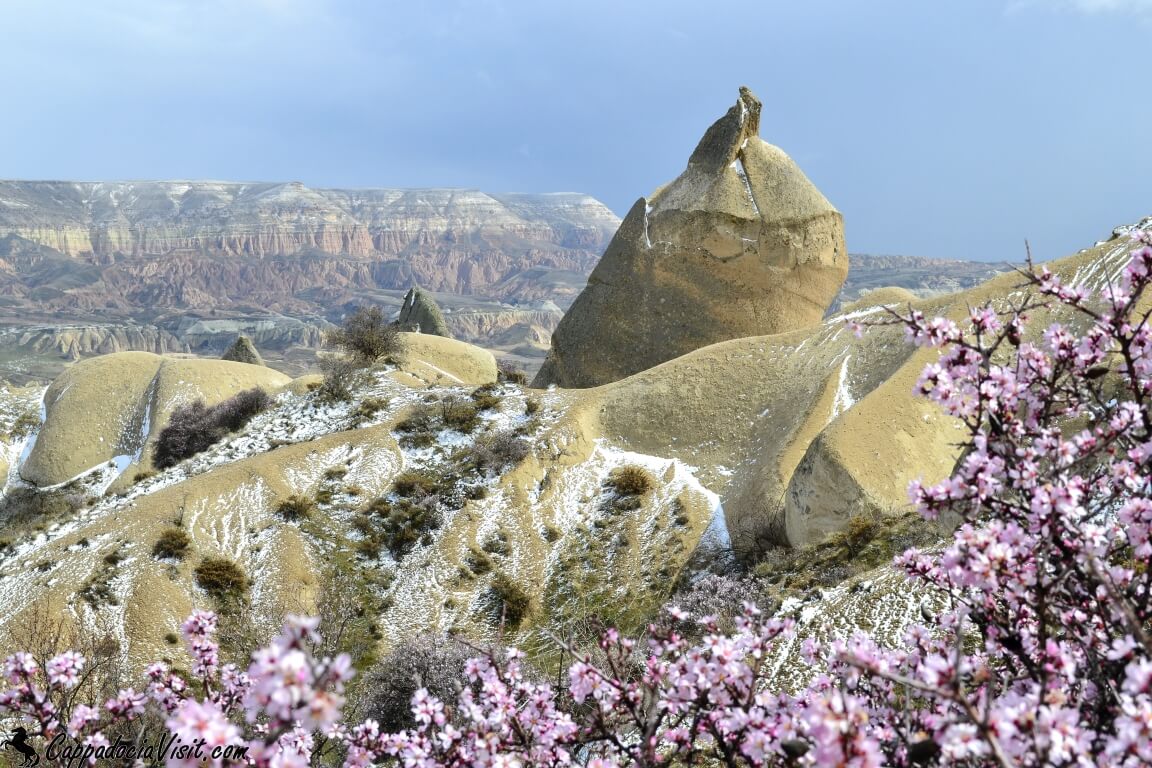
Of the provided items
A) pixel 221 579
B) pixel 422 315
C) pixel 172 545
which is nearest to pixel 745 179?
pixel 221 579

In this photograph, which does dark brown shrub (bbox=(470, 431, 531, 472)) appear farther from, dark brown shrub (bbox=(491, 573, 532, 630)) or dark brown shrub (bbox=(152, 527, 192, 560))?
dark brown shrub (bbox=(152, 527, 192, 560))

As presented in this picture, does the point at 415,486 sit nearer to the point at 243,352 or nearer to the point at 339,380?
the point at 339,380

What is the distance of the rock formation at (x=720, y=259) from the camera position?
35.3m

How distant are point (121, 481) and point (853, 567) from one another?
1416 inches

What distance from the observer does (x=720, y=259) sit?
3569 cm

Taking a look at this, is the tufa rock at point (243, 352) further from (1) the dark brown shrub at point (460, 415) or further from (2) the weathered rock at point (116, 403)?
(1) the dark brown shrub at point (460, 415)

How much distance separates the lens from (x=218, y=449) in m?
31.8

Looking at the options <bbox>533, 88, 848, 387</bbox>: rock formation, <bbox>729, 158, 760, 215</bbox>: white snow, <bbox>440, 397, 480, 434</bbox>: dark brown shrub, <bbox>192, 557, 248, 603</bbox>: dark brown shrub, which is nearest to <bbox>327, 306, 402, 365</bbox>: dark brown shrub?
<bbox>440, 397, 480, 434</bbox>: dark brown shrub

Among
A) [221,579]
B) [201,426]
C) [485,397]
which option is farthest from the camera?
[201,426]

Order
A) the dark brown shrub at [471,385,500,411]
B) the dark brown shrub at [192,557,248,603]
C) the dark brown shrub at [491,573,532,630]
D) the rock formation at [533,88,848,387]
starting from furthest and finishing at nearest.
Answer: the rock formation at [533,88,848,387]
the dark brown shrub at [471,385,500,411]
the dark brown shrub at [192,557,248,603]
the dark brown shrub at [491,573,532,630]

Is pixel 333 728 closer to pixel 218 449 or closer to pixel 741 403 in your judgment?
pixel 741 403

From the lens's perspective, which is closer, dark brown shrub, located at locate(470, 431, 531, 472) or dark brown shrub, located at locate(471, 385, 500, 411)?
dark brown shrub, located at locate(470, 431, 531, 472)

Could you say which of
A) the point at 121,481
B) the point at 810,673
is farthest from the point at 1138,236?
the point at 121,481

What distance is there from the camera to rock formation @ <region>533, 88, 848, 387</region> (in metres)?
35.3
